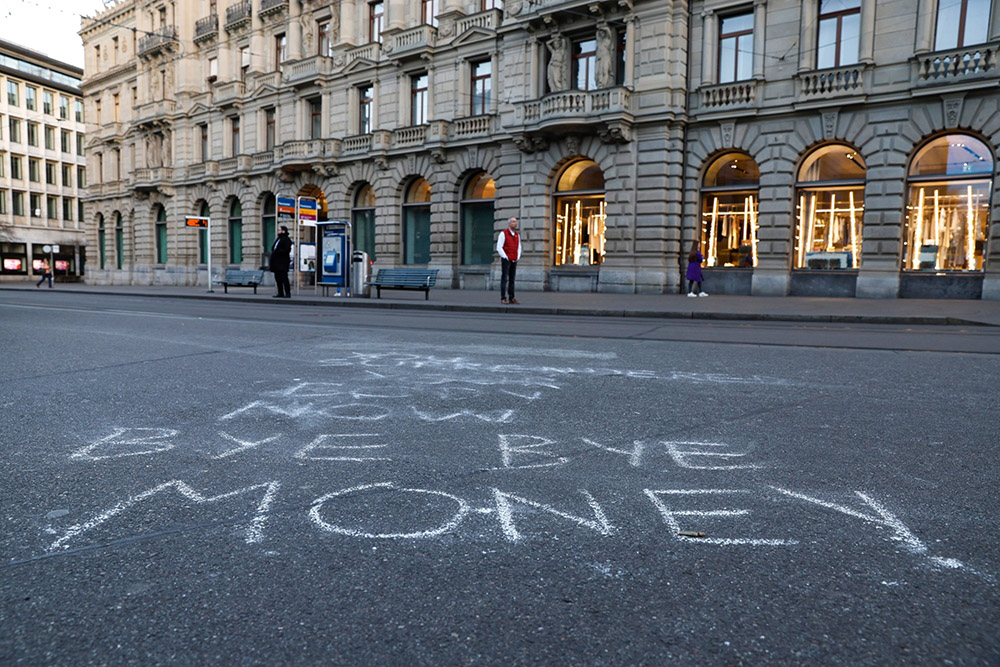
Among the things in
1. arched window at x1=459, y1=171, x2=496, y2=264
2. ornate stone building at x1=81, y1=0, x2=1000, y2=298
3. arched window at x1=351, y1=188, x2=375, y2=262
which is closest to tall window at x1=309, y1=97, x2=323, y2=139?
ornate stone building at x1=81, y1=0, x2=1000, y2=298

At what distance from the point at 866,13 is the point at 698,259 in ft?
26.3

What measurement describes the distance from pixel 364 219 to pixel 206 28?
16.4 metres

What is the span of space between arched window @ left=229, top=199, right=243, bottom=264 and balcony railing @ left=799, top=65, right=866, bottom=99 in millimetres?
28380

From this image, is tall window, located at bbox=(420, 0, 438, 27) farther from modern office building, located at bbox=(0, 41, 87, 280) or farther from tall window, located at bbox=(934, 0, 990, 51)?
modern office building, located at bbox=(0, 41, 87, 280)

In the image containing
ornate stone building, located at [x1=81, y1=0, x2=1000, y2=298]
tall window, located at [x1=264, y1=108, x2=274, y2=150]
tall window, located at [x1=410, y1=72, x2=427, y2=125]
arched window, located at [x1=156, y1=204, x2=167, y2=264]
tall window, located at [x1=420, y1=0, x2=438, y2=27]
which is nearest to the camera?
ornate stone building, located at [x1=81, y1=0, x2=1000, y2=298]

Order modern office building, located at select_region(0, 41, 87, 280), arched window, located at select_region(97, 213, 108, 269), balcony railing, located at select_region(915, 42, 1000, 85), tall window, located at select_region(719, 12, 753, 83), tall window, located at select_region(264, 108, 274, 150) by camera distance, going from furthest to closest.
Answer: modern office building, located at select_region(0, 41, 87, 280), arched window, located at select_region(97, 213, 108, 269), tall window, located at select_region(264, 108, 274, 150), tall window, located at select_region(719, 12, 753, 83), balcony railing, located at select_region(915, 42, 1000, 85)

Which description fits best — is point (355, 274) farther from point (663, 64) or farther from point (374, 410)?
point (374, 410)

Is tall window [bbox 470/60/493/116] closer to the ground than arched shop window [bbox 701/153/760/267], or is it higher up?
higher up

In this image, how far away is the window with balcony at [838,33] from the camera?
19703 mm

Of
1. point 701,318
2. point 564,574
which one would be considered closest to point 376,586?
point 564,574

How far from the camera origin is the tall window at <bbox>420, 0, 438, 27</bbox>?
1116 inches

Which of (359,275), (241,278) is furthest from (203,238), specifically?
(359,275)

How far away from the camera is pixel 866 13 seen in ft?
63.1

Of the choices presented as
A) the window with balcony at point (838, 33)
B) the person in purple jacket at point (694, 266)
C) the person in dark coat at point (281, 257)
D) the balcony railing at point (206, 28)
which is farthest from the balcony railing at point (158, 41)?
the window with balcony at point (838, 33)
